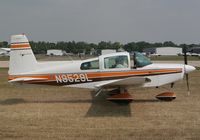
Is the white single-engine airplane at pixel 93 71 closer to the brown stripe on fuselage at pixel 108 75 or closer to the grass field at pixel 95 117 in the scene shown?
the brown stripe on fuselage at pixel 108 75

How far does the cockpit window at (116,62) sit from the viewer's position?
1033cm

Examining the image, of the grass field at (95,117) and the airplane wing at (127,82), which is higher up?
the airplane wing at (127,82)

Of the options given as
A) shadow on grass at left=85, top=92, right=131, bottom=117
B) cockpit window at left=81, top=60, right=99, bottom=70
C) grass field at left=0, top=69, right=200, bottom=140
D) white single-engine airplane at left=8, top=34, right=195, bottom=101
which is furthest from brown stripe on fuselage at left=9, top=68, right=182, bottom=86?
shadow on grass at left=85, top=92, right=131, bottom=117

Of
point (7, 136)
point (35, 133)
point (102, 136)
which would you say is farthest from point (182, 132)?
point (7, 136)

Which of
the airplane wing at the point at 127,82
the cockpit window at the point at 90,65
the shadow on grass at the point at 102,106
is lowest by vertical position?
the shadow on grass at the point at 102,106

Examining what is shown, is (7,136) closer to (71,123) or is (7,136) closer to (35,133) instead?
(35,133)

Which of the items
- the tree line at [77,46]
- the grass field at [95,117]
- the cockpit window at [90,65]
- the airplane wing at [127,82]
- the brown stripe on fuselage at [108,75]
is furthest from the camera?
the tree line at [77,46]

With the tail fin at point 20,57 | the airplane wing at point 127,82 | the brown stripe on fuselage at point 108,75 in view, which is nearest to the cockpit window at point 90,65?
the brown stripe on fuselage at point 108,75

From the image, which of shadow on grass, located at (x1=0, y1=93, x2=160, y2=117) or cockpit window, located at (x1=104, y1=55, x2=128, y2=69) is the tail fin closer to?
shadow on grass, located at (x1=0, y1=93, x2=160, y2=117)

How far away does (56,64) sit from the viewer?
1120 cm

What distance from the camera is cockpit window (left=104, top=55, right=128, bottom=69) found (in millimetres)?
10328

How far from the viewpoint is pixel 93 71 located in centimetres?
1047

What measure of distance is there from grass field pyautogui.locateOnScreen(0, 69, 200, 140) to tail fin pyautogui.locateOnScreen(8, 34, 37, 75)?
114 cm

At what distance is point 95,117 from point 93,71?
2536 mm
